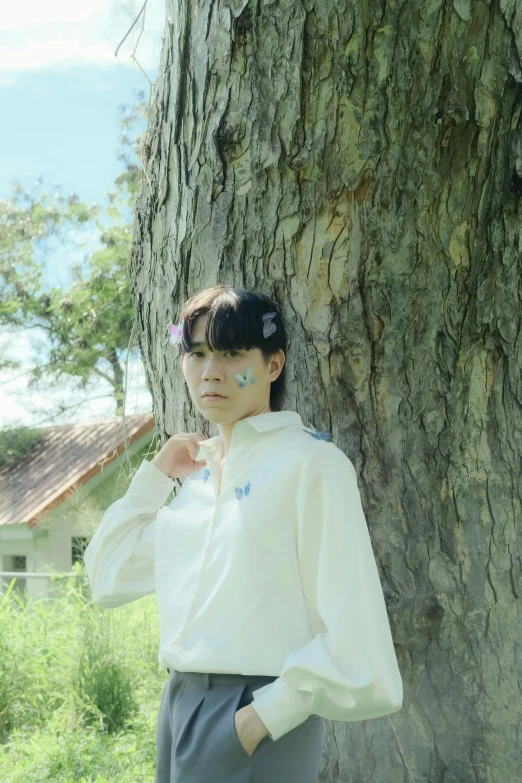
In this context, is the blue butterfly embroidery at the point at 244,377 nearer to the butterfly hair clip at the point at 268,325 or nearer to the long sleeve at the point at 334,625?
the butterfly hair clip at the point at 268,325

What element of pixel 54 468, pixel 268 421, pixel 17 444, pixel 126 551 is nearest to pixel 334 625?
pixel 268 421

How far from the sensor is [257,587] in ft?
5.86

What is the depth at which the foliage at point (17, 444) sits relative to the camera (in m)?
16.9

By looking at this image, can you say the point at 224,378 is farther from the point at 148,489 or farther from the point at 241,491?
the point at 148,489

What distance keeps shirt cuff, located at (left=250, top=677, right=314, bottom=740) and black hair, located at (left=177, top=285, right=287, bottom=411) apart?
84cm

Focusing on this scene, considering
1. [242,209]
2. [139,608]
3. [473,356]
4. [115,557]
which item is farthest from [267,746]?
[139,608]

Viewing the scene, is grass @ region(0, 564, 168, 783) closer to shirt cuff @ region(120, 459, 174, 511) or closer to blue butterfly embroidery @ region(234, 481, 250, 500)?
shirt cuff @ region(120, 459, 174, 511)

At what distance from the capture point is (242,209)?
2387 millimetres

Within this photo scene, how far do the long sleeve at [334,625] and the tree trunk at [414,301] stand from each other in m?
0.49

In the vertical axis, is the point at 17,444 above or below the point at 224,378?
below

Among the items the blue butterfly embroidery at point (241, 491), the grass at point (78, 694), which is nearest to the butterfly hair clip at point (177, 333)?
the blue butterfly embroidery at point (241, 491)

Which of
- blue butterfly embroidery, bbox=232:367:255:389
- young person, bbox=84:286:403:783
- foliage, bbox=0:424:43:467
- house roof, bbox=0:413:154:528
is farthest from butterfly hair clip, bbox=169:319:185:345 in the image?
foliage, bbox=0:424:43:467

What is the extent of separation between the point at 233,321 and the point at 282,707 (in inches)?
36.7

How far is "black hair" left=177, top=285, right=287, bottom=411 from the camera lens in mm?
2012
